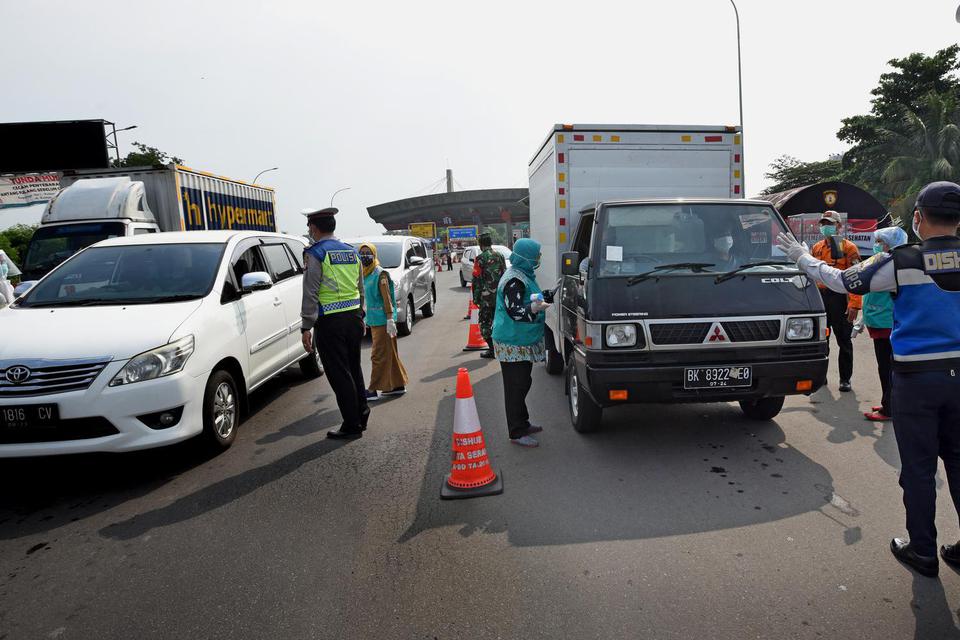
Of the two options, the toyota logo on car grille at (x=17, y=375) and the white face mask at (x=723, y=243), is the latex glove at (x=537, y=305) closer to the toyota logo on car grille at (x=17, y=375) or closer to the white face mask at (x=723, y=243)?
the white face mask at (x=723, y=243)

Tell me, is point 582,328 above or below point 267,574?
above

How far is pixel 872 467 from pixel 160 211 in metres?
12.4

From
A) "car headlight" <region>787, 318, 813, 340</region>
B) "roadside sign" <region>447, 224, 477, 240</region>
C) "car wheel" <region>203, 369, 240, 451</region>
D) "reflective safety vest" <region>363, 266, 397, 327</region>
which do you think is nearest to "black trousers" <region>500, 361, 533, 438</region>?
"car headlight" <region>787, 318, 813, 340</region>

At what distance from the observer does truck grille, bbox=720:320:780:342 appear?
4.50 meters

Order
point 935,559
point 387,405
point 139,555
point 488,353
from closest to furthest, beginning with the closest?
point 935,559
point 139,555
point 387,405
point 488,353

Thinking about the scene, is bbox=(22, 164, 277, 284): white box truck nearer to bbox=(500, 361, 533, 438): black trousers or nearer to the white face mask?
bbox=(500, 361, 533, 438): black trousers

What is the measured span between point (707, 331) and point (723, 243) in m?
1.05

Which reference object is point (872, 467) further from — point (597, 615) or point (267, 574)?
point (267, 574)

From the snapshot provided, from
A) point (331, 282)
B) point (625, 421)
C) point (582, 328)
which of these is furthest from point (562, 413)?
point (331, 282)

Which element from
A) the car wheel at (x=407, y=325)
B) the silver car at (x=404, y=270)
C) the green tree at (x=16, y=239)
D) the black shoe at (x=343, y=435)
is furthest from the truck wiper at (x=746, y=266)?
the green tree at (x=16, y=239)

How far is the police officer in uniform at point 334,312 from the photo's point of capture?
5.49 m

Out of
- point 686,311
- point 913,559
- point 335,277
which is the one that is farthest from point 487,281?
point 913,559

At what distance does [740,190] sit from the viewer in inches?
271

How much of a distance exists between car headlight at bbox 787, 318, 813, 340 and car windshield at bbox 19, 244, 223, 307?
4793 millimetres
